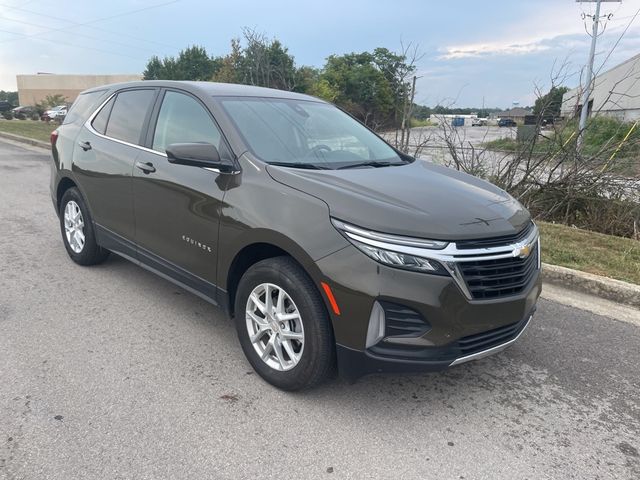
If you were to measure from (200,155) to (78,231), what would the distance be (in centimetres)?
252

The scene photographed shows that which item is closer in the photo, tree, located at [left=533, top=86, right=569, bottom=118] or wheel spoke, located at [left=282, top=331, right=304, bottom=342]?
wheel spoke, located at [left=282, top=331, right=304, bottom=342]

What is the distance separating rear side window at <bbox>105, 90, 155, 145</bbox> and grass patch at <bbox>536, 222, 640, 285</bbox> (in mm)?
4247

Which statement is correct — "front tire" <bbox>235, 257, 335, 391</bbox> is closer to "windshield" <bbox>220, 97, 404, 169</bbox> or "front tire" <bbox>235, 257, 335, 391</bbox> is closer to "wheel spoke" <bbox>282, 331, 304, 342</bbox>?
"wheel spoke" <bbox>282, 331, 304, 342</bbox>

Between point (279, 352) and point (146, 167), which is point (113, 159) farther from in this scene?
point (279, 352)

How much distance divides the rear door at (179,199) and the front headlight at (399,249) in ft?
3.76

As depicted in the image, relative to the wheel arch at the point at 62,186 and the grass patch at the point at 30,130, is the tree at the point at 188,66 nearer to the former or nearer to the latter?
the grass patch at the point at 30,130

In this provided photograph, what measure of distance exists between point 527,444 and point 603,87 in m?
43.3

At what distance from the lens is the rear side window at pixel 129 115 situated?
4207 millimetres

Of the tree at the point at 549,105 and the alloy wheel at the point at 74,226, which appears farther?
the tree at the point at 549,105

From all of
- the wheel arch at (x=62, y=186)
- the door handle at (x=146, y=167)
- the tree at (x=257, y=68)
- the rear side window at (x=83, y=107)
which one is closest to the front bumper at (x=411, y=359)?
the door handle at (x=146, y=167)

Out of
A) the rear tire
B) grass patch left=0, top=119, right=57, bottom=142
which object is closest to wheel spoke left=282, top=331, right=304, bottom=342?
the rear tire

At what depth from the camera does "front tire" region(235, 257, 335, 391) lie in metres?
2.79

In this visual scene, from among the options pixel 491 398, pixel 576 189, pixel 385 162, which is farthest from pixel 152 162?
pixel 576 189

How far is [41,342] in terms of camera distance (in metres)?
3.56
